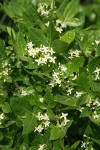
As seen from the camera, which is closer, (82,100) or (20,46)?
(82,100)

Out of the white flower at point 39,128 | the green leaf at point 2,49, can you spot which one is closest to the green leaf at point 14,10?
the green leaf at point 2,49

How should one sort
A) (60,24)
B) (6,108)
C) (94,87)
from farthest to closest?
(60,24) → (6,108) → (94,87)

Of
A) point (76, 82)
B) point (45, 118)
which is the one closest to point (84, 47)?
point (76, 82)

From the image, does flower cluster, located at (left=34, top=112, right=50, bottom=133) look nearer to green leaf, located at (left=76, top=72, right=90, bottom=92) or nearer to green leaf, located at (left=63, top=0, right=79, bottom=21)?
green leaf, located at (left=76, top=72, right=90, bottom=92)

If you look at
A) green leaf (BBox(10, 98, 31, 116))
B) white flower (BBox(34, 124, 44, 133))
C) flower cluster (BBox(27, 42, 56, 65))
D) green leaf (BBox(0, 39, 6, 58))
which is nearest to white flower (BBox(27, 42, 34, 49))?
flower cluster (BBox(27, 42, 56, 65))

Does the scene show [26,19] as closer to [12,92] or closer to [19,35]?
[19,35]

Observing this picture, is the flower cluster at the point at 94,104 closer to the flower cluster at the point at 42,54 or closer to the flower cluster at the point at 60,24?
the flower cluster at the point at 42,54

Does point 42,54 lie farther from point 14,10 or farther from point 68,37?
point 14,10

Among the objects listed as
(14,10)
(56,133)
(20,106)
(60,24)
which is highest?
(14,10)

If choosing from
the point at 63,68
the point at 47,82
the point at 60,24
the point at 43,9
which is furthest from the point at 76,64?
the point at 43,9

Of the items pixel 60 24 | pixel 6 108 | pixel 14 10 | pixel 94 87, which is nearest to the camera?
pixel 94 87
